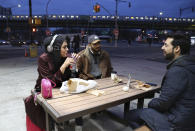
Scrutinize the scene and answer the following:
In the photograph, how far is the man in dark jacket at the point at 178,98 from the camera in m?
1.75

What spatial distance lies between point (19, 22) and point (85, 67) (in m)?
86.9

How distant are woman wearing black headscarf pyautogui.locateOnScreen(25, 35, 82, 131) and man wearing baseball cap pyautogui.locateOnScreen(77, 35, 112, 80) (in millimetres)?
1026

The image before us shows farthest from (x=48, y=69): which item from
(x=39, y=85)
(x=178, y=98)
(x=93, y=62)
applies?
(x=178, y=98)

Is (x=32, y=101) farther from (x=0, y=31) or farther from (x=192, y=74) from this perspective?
(x=0, y=31)

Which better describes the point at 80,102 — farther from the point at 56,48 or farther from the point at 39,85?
the point at 56,48

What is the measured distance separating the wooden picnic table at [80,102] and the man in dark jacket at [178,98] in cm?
43

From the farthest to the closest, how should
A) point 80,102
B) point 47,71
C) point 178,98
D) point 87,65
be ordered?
point 87,65 → point 47,71 → point 80,102 → point 178,98

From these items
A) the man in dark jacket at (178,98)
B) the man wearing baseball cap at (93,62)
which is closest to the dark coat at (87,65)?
the man wearing baseball cap at (93,62)

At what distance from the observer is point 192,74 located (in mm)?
1753

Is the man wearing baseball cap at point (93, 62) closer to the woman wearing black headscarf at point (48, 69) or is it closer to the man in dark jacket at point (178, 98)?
the woman wearing black headscarf at point (48, 69)

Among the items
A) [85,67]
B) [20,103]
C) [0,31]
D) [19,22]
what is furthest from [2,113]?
[19,22]

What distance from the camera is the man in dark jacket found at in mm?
1754

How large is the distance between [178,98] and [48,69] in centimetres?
190

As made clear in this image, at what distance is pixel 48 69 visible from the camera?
2.53 metres
